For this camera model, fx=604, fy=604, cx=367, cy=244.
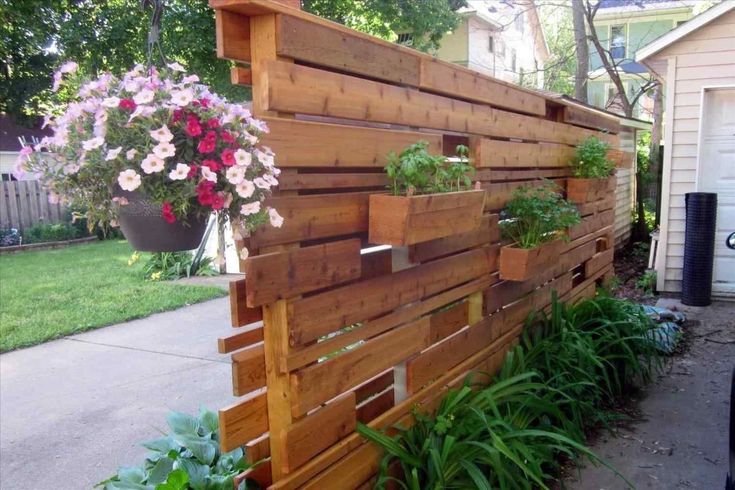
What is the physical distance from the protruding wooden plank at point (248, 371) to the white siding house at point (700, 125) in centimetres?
604

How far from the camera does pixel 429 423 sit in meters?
2.69

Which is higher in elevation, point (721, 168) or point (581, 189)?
point (721, 168)

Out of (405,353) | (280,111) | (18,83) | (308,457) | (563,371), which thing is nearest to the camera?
(280,111)

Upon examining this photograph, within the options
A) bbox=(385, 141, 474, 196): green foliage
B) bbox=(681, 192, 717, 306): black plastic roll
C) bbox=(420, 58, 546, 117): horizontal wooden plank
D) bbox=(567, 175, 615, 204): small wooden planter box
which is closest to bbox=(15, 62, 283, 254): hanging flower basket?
bbox=(385, 141, 474, 196): green foliage

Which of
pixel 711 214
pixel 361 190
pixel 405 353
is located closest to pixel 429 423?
pixel 405 353

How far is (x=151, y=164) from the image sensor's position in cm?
152

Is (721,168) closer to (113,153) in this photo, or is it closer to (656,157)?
(656,157)

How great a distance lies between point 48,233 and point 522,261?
1164 cm

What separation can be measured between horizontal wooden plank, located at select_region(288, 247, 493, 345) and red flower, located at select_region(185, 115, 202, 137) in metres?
0.69

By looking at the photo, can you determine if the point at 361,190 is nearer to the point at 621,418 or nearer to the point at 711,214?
the point at 621,418

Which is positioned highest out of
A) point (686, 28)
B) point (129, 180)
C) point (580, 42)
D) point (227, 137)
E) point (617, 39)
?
point (617, 39)

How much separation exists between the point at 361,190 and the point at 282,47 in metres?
0.69

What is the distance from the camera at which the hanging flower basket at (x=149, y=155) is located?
1543 millimetres

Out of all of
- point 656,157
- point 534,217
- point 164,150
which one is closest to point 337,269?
point 164,150
